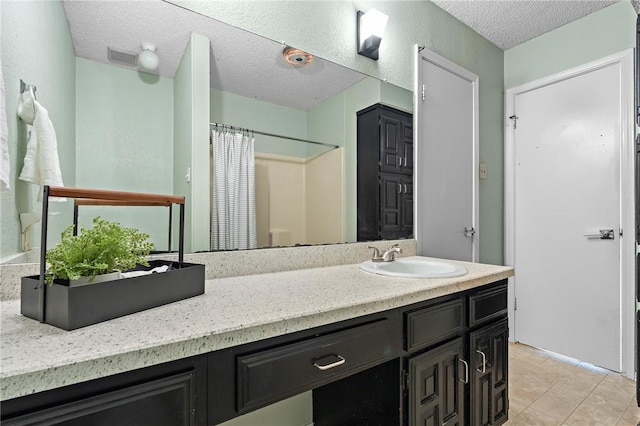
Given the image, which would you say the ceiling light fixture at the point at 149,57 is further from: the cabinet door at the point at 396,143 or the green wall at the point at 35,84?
the cabinet door at the point at 396,143

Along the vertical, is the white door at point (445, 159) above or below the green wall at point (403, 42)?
below

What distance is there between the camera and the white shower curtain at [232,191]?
1.26 meters

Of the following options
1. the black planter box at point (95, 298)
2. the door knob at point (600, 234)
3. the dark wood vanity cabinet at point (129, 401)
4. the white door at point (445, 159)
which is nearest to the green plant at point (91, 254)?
the black planter box at point (95, 298)

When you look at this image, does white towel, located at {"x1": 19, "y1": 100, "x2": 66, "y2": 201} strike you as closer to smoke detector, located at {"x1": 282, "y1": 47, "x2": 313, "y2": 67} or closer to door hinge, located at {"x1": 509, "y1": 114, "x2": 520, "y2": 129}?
smoke detector, located at {"x1": 282, "y1": 47, "x2": 313, "y2": 67}

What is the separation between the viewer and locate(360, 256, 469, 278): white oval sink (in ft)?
4.20

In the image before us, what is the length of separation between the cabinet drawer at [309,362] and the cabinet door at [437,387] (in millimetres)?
168

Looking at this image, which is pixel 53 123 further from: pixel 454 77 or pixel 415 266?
pixel 454 77

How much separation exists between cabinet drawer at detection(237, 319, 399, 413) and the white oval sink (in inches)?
14.1

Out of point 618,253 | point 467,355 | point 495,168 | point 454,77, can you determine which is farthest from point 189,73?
point 618,253

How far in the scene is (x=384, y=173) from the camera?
180 cm

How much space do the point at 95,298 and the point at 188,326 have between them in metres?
0.21

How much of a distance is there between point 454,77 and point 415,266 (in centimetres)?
144

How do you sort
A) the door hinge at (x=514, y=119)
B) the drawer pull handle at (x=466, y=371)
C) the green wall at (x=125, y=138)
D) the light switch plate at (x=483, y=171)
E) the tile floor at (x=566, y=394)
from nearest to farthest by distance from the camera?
the green wall at (x=125, y=138)
the drawer pull handle at (x=466, y=371)
the tile floor at (x=566, y=394)
the light switch plate at (x=483, y=171)
the door hinge at (x=514, y=119)

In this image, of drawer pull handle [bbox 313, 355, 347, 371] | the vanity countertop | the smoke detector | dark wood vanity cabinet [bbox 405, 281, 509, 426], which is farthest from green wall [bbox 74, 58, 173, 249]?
dark wood vanity cabinet [bbox 405, 281, 509, 426]
